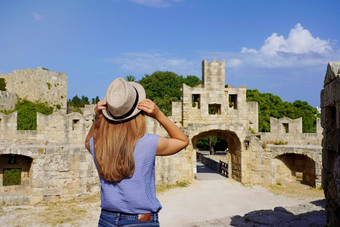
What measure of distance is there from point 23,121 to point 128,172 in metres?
25.9

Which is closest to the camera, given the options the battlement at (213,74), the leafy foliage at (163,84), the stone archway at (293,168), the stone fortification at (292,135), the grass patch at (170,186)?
the grass patch at (170,186)

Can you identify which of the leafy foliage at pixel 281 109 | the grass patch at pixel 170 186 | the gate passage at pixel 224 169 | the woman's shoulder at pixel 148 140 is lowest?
the grass patch at pixel 170 186

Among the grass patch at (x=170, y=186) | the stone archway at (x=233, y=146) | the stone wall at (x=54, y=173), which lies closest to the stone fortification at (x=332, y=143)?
the stone wall at (x=54, y=173)

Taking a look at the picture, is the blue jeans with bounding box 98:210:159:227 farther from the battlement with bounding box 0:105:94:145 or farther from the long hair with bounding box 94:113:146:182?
the battlement with bounding box 0:105:94:145

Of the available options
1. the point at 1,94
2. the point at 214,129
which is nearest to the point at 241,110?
the point at 214,129

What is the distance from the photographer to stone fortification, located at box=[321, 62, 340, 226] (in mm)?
4547

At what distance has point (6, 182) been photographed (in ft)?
54.9

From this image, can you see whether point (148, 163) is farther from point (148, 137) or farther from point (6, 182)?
point (6, 182)

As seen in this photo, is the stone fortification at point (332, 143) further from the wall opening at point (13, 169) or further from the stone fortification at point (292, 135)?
the wall opening at point (13, 169)

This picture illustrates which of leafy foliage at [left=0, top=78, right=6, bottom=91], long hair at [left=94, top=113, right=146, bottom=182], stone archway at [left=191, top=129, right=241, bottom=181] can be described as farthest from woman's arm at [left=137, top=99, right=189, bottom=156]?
leafy foliage at [left=0, top=78, right=6, bottom=91]

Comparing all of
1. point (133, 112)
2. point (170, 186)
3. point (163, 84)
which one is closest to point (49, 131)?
point (170, 186)

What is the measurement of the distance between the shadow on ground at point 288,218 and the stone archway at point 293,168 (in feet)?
28.7

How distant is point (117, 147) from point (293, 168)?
58.5 feet

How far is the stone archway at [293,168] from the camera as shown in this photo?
697 inches
